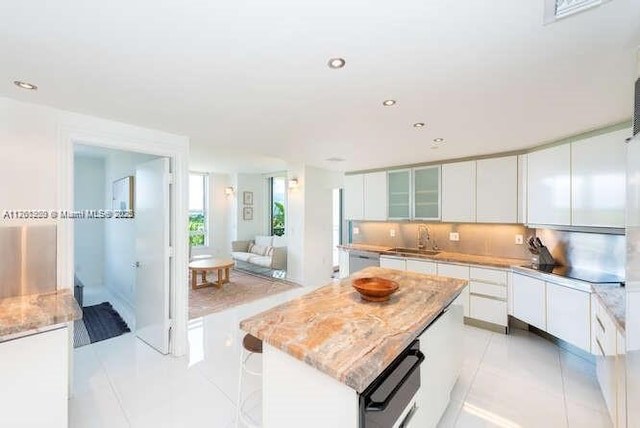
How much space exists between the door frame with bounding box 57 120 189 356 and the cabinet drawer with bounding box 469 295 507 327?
354cm

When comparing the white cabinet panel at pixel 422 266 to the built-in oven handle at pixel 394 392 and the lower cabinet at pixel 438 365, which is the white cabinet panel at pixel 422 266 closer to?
the lower cabinet at pixel 438 365

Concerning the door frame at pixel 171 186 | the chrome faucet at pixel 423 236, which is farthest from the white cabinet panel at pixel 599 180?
the door frame at pixel 171 186

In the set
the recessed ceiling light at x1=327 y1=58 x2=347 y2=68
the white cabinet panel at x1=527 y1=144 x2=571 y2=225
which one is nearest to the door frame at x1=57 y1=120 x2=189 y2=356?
the recessed ceiling light at x1=327 y1=58 x2=347 y2=68

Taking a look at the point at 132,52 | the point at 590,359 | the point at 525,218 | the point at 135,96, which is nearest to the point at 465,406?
the point at 590,359

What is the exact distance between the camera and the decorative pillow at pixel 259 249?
6.55m

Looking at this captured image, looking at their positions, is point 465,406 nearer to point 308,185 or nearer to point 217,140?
point 217,140

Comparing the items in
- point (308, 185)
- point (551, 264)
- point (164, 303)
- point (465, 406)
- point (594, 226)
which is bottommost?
point (465, 406)

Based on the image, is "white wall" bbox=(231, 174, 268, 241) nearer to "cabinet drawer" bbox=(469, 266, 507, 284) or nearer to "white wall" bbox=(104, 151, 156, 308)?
"white wall" bbox=(104, 151, 156, 308)

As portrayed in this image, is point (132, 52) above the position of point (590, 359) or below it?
above

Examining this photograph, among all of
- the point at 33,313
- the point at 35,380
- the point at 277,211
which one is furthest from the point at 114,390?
the point at 277,211

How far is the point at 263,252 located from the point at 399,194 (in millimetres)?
3572

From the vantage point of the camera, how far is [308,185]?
5434 mm

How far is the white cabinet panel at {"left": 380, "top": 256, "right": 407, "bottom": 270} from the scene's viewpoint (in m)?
4.09

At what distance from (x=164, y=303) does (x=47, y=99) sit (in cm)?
206
